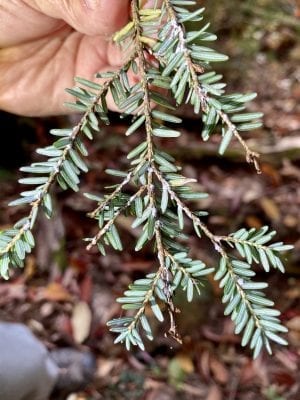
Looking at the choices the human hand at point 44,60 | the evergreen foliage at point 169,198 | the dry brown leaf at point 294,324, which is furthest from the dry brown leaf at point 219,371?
the evergreen foliage at point 169,198

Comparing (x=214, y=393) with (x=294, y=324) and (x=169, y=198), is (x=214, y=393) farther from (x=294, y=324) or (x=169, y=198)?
(x=169, y=198)

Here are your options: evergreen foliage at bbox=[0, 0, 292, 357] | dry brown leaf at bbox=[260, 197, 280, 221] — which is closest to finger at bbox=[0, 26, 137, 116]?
evergreen foliage at bbox=[0, 0, 292, 357]

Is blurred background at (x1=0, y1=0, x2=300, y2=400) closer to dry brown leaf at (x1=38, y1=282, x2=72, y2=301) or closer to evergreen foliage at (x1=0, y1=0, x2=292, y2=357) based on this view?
dry brown leaf at (x1=38, y1=282, x2=72, y2=301)

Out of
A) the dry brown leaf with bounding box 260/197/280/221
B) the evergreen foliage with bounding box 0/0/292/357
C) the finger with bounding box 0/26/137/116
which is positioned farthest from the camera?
the dry brown leaf with bounding box 260/197/280/221

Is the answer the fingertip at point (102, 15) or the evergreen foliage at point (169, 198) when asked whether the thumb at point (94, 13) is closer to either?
the fingertip at point (102, 15)

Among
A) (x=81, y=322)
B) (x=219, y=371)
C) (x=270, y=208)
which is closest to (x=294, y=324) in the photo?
(x=219, y=371)

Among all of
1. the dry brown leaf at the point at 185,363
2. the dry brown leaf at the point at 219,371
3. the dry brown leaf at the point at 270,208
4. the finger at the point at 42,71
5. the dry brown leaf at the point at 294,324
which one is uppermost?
the finger at the point at 42,71

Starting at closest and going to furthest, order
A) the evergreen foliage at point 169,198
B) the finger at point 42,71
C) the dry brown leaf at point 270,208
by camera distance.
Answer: the evergreen foliage at point 169,198 → the finger at point 42,71 → the dry brown leaf at point 270,208

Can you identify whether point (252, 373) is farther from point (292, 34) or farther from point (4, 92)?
point (292, 34)
